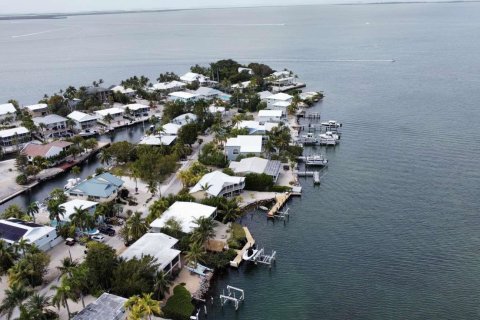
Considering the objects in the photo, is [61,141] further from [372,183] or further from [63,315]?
[372,183]

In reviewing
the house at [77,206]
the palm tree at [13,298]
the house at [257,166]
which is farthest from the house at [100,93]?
the palm tree at [13,298]

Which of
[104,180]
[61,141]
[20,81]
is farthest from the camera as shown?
[20,81]

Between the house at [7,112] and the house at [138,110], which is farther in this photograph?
the house at [138,110]

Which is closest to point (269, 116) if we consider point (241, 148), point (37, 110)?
point (241, 148)

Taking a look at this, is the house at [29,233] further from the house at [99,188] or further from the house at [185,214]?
the house at [185,214]

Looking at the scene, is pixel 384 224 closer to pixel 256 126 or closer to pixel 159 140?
pixel 256 126

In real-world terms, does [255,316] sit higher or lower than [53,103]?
lower

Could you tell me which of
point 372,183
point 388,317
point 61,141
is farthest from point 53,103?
point 388,317
